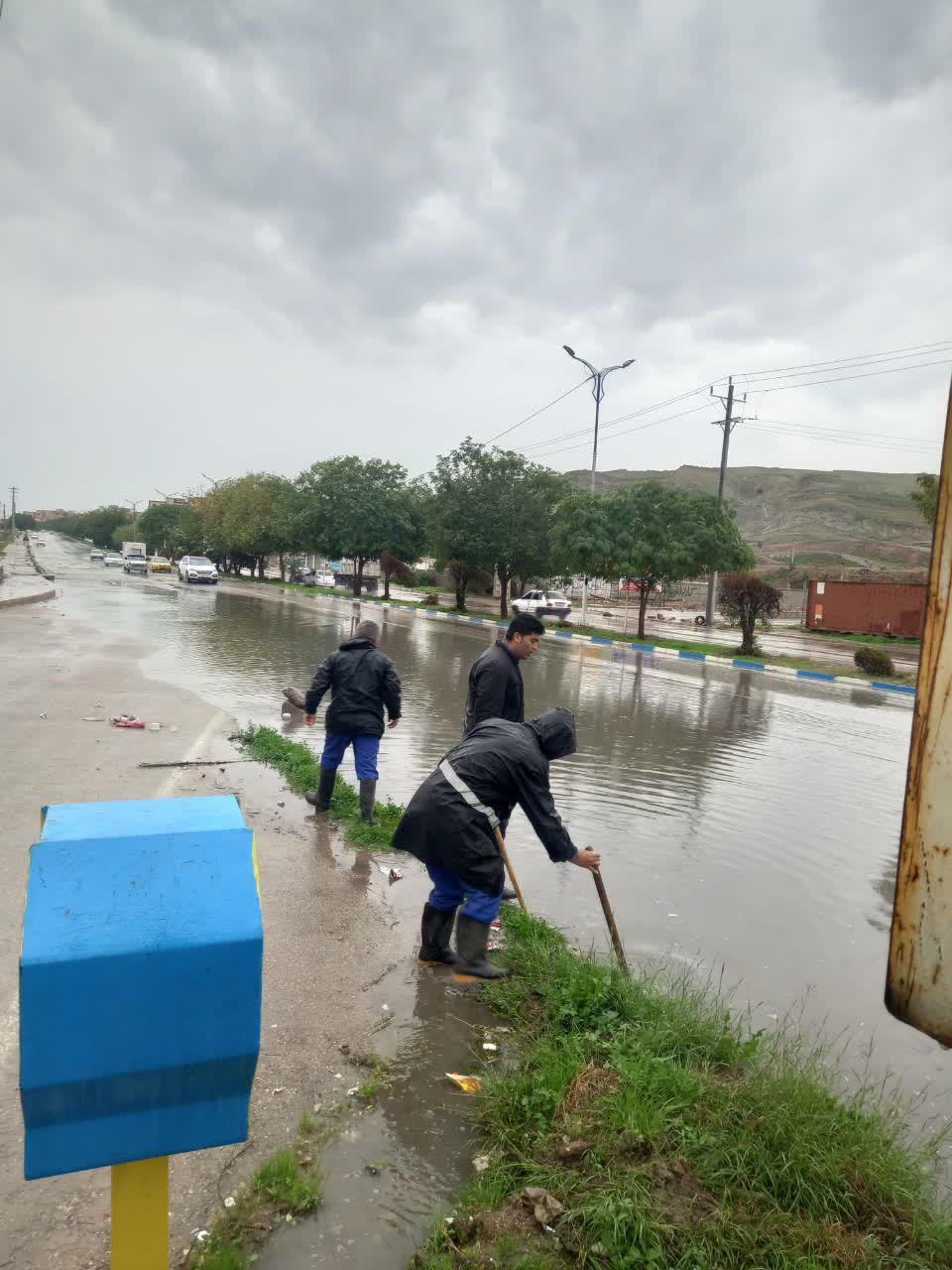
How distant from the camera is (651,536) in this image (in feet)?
89.8

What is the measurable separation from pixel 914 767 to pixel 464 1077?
2666 mm

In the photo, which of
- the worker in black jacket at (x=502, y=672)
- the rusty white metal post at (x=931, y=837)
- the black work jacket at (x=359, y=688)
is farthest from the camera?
the black work jacket at (x=359, y=688)

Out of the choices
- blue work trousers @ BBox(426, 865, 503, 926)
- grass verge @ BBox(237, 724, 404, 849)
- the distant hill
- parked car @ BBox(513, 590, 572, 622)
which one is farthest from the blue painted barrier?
the distant hill

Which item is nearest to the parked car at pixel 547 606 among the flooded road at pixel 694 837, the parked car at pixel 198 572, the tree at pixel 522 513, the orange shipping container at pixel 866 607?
the tree at pixel 522 513

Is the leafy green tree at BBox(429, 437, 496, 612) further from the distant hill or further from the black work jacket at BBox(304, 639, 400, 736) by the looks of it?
the distant hill

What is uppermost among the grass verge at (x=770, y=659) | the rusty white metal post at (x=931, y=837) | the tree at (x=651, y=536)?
the tree at (x=651, y=536)

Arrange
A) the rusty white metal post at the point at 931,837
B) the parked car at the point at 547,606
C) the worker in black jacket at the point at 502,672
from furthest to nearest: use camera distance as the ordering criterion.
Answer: the parked car at the point at 547,606 → the worker in black jacket at the point at 502,672 → the rusty white metal post at the point at 931,837

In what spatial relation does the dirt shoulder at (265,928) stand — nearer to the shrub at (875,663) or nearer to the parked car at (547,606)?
the shrub at (875,663)

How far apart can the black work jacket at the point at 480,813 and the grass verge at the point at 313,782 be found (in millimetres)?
1573

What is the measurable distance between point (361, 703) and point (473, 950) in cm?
259

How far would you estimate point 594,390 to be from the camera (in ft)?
92.8

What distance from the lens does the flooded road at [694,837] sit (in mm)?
3721

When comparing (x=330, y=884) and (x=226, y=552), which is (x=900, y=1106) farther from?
(x=226, y=552)

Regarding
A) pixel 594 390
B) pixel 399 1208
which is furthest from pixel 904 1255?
pixel 594 390
